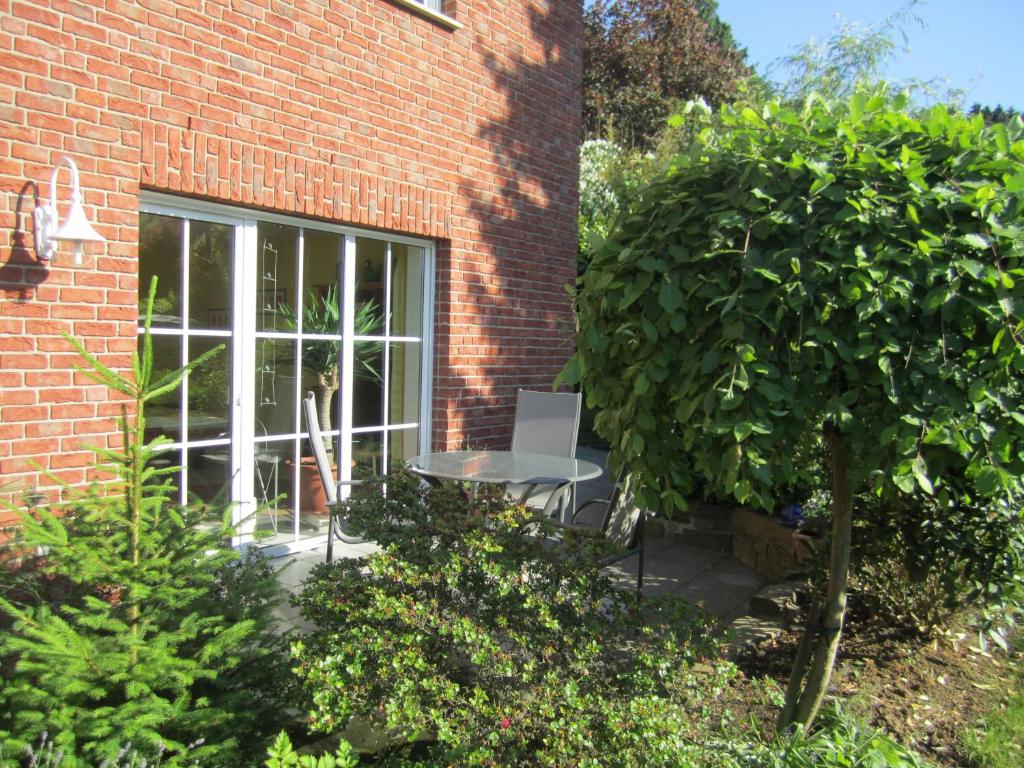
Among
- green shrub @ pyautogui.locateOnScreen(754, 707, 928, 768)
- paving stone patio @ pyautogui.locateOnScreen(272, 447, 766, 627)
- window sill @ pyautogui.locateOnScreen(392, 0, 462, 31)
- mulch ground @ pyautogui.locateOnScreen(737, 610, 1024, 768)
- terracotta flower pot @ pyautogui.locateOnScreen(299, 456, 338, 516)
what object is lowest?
paving stone patio @ pyautogui.locateOnScreen(272, 447, 766, 627)

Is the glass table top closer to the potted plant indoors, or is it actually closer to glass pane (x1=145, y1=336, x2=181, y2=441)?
the potted plant indoors

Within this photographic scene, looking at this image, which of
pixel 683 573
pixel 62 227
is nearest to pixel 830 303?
pixel 62 227

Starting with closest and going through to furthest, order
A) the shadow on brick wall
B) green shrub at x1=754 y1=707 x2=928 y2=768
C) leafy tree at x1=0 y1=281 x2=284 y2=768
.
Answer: leafy tree at x1=0 y1=281 x2=284 y2=768, green shrub at x1=754 y1=707 x2=928 y2=768, the shadow on brick wall

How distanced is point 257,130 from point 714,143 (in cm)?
308

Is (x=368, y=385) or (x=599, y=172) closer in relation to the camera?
(x=368, y=385)

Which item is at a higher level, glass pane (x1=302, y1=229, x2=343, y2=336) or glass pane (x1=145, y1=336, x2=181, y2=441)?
glass pane (x1=302, y1=229, x2=343, y2=336)

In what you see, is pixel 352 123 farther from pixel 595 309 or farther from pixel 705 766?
pixel 705 766

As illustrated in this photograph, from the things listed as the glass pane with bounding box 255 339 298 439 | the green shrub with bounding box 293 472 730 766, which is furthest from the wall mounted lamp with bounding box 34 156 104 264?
the green shrub with bounding box 293 472 730 766

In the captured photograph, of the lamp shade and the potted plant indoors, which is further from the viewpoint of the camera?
the potted plant indoors

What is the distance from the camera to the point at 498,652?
8.25 ft

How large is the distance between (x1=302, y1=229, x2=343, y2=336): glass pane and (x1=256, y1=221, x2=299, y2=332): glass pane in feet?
0.33

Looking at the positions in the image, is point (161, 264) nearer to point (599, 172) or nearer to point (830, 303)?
point (830, 303)

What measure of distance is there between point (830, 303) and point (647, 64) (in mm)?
18734

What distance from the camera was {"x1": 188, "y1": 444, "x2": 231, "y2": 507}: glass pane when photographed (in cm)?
480
